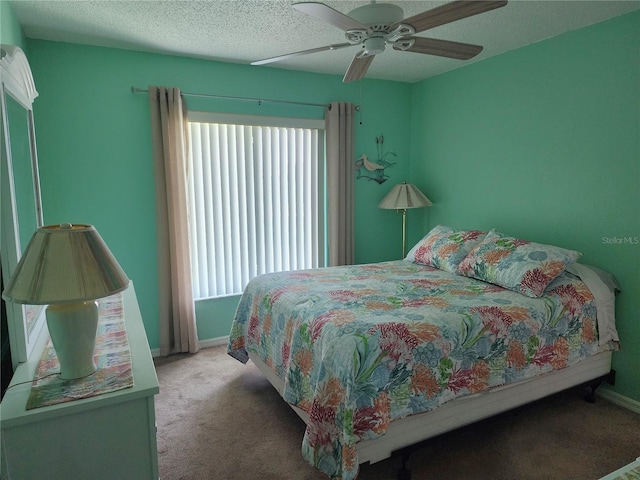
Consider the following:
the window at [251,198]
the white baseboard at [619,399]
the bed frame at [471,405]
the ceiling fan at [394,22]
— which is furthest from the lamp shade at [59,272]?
the white baseboard at [619,399]

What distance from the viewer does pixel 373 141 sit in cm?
424

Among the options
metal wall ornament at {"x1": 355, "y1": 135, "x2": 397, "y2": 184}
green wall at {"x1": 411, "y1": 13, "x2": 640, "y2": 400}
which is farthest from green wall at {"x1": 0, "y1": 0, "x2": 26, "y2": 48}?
green wall at {"x1": 411, "y1": 13, "x2": 640, "y2": 400}

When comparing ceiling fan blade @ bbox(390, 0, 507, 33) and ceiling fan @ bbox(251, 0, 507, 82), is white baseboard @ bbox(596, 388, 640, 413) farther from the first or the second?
ceiling fan blade @ bbox(390, 0, 507, 33)

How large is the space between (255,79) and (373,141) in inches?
54.1

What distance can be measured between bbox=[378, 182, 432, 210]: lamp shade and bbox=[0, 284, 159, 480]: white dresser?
2999mm

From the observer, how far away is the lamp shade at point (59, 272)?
1.19m

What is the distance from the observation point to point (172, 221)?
331cm

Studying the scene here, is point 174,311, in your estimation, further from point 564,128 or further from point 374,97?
point 564,128

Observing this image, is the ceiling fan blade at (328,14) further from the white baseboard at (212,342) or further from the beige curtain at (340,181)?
the white baseboard at (212,342)

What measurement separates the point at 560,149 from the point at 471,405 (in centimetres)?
203

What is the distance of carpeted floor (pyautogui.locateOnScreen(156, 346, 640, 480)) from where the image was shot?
203cm

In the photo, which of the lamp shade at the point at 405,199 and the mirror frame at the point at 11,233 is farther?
the lamp shade at the point at 405,199

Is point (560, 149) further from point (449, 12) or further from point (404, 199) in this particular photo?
point (449, 12)

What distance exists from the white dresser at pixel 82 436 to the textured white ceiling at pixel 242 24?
6.99 feet
